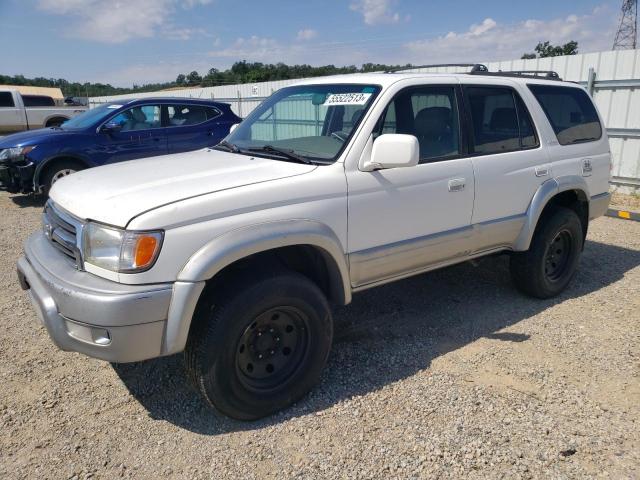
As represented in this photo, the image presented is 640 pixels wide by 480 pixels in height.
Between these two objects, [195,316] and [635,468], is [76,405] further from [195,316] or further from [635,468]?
[635,468]

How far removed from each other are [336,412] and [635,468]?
1568 millimetres

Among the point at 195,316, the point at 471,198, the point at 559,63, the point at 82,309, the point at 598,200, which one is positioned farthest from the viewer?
the point at 559,63

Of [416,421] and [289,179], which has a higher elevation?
[289,179]

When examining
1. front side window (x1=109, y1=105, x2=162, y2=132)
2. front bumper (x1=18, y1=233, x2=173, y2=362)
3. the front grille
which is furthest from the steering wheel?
front side window (x1=109, y1=105, x2=162, y2=132)

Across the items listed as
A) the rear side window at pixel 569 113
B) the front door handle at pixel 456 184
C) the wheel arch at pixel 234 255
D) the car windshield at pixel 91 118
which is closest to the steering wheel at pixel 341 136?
the wheel arch at pixel 234 255

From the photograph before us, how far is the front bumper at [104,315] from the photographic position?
7.99 feet

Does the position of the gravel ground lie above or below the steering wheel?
below

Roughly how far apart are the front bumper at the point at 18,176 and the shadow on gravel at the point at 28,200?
26.0 inches

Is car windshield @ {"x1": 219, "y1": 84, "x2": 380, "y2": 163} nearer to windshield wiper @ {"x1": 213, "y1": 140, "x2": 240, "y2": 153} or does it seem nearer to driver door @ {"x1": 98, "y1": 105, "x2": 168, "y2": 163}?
windshield wiper @ {"x1": 213, "y1": 140, "x2": 240, "y2": 153}

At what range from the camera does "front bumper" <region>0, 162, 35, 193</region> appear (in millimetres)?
8070

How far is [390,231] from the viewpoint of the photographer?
337 centimetres

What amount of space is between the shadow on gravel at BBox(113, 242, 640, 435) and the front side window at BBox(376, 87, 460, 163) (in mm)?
1397

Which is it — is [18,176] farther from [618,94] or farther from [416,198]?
[618,94]

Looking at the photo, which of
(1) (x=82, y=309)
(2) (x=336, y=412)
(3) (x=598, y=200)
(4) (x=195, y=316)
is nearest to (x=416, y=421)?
(2) (x=336, y=412)
